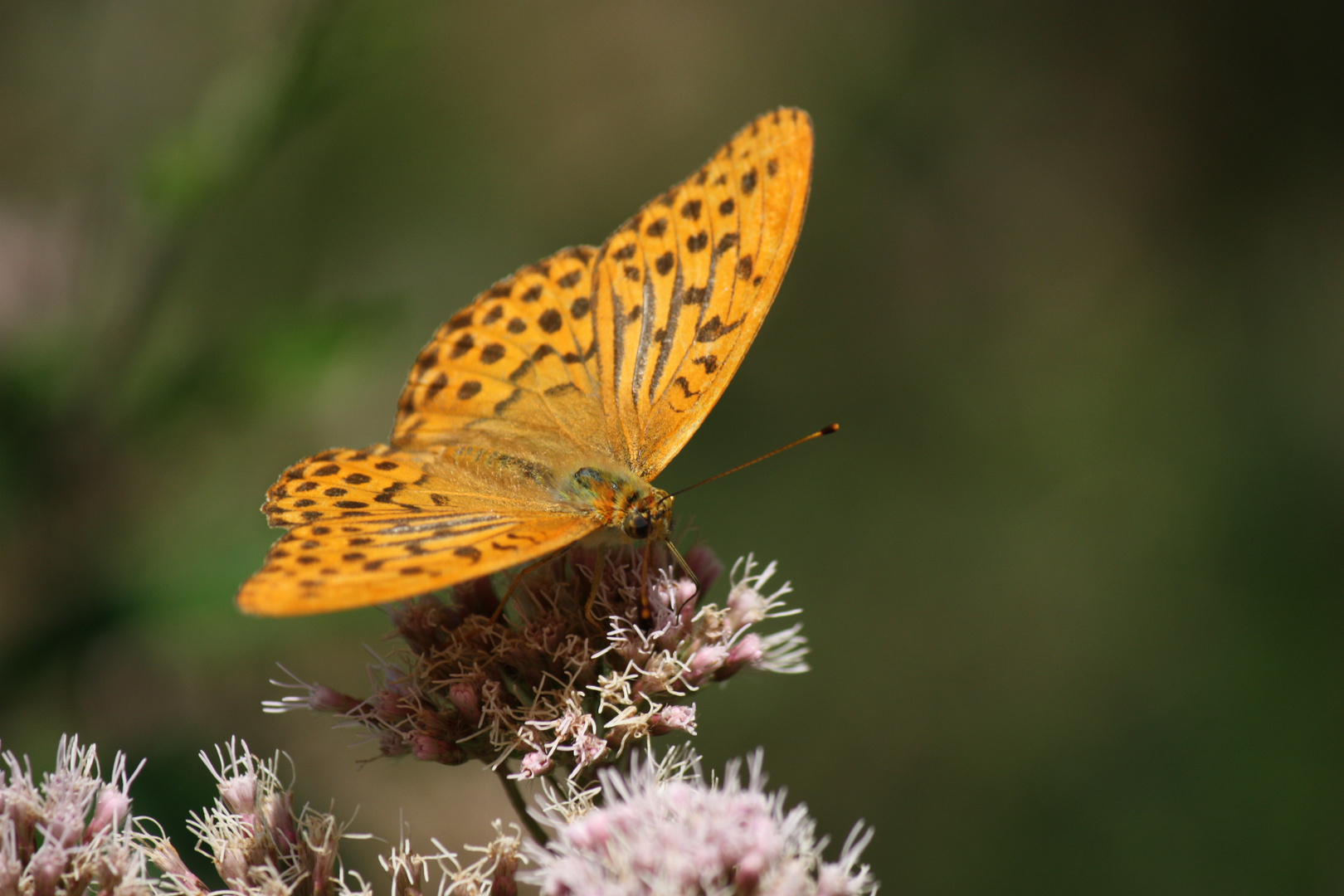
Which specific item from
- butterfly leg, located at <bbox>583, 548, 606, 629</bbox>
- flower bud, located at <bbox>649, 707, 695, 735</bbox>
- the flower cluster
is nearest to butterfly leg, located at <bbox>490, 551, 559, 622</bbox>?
the flower cluster

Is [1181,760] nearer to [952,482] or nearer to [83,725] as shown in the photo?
[952,482]

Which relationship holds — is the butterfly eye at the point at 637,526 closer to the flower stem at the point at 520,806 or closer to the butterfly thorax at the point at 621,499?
the butterfly thorax at the point at 621,499

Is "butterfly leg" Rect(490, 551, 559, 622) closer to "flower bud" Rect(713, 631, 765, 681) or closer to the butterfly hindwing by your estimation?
the butterfly hindwing

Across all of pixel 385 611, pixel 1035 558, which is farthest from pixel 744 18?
pixel 385 611

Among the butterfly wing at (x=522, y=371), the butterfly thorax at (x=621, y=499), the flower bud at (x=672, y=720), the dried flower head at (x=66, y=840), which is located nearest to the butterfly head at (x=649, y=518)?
the butterfly thorax at (x=621, y=499)

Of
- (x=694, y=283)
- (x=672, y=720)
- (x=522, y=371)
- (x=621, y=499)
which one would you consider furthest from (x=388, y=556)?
(x=694, y=283)
